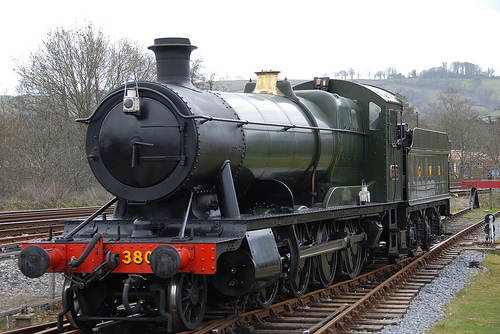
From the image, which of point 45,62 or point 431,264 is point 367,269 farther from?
point 45,62

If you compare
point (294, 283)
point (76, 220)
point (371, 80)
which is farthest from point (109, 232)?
point (371, 80)

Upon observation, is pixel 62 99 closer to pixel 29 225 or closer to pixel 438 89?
pixel 29 225

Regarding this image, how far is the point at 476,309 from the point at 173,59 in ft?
19.2

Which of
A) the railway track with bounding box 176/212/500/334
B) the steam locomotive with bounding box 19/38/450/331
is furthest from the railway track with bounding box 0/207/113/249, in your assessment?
the railway track with bounding box 176/212/500/334

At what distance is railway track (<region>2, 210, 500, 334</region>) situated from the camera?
23.7 ft

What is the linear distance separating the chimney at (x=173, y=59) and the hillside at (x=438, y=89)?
129 metres

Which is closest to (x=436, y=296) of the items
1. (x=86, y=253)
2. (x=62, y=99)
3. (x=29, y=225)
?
(x=86, y=253)

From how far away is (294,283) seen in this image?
8.98 metres

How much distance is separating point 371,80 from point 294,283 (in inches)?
5581

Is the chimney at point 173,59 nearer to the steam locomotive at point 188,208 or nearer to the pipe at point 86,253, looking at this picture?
the steam locomotive at point 188,208

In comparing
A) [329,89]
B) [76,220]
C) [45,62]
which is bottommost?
[76,220]

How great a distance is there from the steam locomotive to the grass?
2.09 m

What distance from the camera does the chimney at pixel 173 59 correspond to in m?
A: 7.49

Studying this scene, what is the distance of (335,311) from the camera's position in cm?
825
